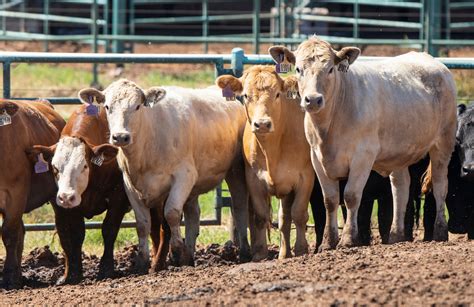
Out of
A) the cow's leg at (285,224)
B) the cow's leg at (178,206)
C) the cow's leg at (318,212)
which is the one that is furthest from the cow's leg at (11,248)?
the cow's leg at (318,212)

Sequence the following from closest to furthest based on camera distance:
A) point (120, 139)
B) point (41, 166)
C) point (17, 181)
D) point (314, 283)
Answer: point (314, 283)
point (120, 139)
point (41, 166)
point (17, 181)

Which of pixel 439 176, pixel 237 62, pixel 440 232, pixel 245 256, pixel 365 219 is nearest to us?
pixel 440 232

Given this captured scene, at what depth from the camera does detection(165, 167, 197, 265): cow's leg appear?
9.54 metres

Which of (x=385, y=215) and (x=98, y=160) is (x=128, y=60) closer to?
(x=98, y=160)

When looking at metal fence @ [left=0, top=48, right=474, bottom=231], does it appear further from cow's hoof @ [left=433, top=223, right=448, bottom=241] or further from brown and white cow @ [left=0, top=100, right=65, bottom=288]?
cow's hoof @ [left=433, top=223, right=448, bottom=241]

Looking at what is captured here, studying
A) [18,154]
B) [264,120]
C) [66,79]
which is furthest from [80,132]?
[66,79]

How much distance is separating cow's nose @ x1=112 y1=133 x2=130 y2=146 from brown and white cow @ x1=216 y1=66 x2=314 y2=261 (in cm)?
105

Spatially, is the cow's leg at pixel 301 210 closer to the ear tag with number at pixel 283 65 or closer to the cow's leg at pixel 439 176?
the ear tag with number at pixel 283 65

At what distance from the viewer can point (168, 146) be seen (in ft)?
31.7

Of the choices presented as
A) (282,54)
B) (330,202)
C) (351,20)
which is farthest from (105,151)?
(351,20)

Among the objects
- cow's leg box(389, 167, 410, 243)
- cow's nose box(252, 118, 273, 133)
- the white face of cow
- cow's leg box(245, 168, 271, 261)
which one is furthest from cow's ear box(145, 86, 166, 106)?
cow's leg box(389, 167, 410, 243)

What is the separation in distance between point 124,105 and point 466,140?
317 cm

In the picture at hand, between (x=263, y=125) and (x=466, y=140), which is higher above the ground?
(x=263, y=125)

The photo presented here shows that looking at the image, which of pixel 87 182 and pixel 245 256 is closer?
pixel 87 182
